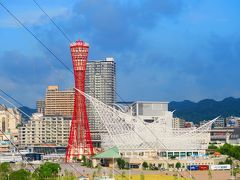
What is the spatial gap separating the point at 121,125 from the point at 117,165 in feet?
22.0

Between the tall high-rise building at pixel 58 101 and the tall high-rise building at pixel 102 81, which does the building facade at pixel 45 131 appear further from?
the tall high-rise building at pixel 58 101

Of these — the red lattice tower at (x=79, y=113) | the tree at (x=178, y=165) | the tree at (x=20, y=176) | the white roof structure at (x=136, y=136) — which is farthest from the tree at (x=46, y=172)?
the white roof structure at (x=136, y=136)

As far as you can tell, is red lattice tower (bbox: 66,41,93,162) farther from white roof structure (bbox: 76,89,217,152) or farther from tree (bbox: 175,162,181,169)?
tree (bbox: 175,162,181,169)

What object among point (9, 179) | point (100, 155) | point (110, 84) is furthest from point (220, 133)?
point (9, 179)

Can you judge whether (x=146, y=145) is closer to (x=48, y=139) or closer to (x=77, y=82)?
(x=77, y=82)

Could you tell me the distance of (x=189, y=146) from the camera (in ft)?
216

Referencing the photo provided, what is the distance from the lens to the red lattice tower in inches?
2393

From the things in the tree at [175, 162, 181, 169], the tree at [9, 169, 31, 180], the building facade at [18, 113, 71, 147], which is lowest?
the tree at [9, 169, 31, 180]

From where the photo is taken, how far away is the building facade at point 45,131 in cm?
10194

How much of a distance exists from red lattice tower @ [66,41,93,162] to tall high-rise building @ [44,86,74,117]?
62.3 metres

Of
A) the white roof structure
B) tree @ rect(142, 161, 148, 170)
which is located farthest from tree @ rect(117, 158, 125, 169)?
the white roof structure

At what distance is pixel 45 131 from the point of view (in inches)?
4075

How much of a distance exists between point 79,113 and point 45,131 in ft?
139

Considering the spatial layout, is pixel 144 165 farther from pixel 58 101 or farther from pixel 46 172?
pixel 58 101
